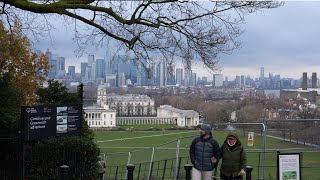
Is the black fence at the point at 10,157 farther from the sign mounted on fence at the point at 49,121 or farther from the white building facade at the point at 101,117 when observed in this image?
the white building facade at the point at 101,117

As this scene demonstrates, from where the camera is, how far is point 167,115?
193000mm

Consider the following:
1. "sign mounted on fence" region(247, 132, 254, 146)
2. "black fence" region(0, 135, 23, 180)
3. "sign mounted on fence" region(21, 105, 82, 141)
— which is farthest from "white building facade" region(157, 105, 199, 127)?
"black fence" region(0, 135, 23, 180)

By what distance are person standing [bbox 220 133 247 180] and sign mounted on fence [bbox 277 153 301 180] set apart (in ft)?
2.45

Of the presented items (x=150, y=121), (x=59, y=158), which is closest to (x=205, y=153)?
(x=59, y=158)

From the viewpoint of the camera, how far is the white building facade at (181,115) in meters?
160

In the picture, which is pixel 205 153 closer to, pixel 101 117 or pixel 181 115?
pixel 181 115

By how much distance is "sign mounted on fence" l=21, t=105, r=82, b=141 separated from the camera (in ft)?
40.8

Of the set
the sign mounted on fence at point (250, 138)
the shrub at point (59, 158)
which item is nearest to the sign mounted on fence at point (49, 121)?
the shrub at point (59, 158)

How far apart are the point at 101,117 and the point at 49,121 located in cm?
16598

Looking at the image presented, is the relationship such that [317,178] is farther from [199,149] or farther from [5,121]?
[5,121]

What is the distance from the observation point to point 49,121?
13.4 metres

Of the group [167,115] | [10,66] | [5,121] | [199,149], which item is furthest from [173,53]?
[167,115]

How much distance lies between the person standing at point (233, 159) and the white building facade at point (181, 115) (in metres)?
140

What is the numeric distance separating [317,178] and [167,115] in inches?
7084
